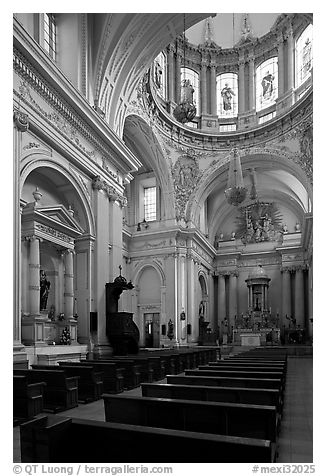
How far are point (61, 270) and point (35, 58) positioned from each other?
5789 mm

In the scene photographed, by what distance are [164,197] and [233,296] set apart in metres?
10.0

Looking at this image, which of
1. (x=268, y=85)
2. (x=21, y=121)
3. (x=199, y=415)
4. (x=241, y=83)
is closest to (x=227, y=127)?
(x=241, y=83)

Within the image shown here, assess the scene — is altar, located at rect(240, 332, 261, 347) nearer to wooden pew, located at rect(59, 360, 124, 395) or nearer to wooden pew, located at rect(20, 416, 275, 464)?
wooden pew, located at rect(59, 360, 124, 395)

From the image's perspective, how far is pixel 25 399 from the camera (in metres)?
6.02

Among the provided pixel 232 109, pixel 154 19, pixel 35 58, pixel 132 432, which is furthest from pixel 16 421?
pixel 232 109

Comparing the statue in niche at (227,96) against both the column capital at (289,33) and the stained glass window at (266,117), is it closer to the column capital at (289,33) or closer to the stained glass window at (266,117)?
the stained glass window at (266,117)

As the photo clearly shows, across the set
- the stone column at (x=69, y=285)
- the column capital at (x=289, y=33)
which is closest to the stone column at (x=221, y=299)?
the column capital at (x=289, y=33)

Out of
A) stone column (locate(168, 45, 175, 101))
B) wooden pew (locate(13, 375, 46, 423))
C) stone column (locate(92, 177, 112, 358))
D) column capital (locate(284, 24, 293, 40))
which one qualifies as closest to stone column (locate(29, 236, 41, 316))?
stone column (locate(92, 177, 112, 358))

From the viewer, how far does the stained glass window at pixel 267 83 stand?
25.5 metres

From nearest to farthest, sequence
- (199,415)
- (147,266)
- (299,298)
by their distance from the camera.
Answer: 1. (199,415)
2. (147,266)
3. (299,298)

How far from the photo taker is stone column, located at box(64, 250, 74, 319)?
12840 millimetres

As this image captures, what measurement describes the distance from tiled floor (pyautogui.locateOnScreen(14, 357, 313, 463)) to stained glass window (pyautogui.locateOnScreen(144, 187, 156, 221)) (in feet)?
54.6

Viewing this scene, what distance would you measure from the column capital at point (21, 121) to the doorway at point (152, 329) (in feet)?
51.6

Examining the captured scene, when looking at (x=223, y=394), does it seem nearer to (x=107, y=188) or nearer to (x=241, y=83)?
(x=107, y=188)
